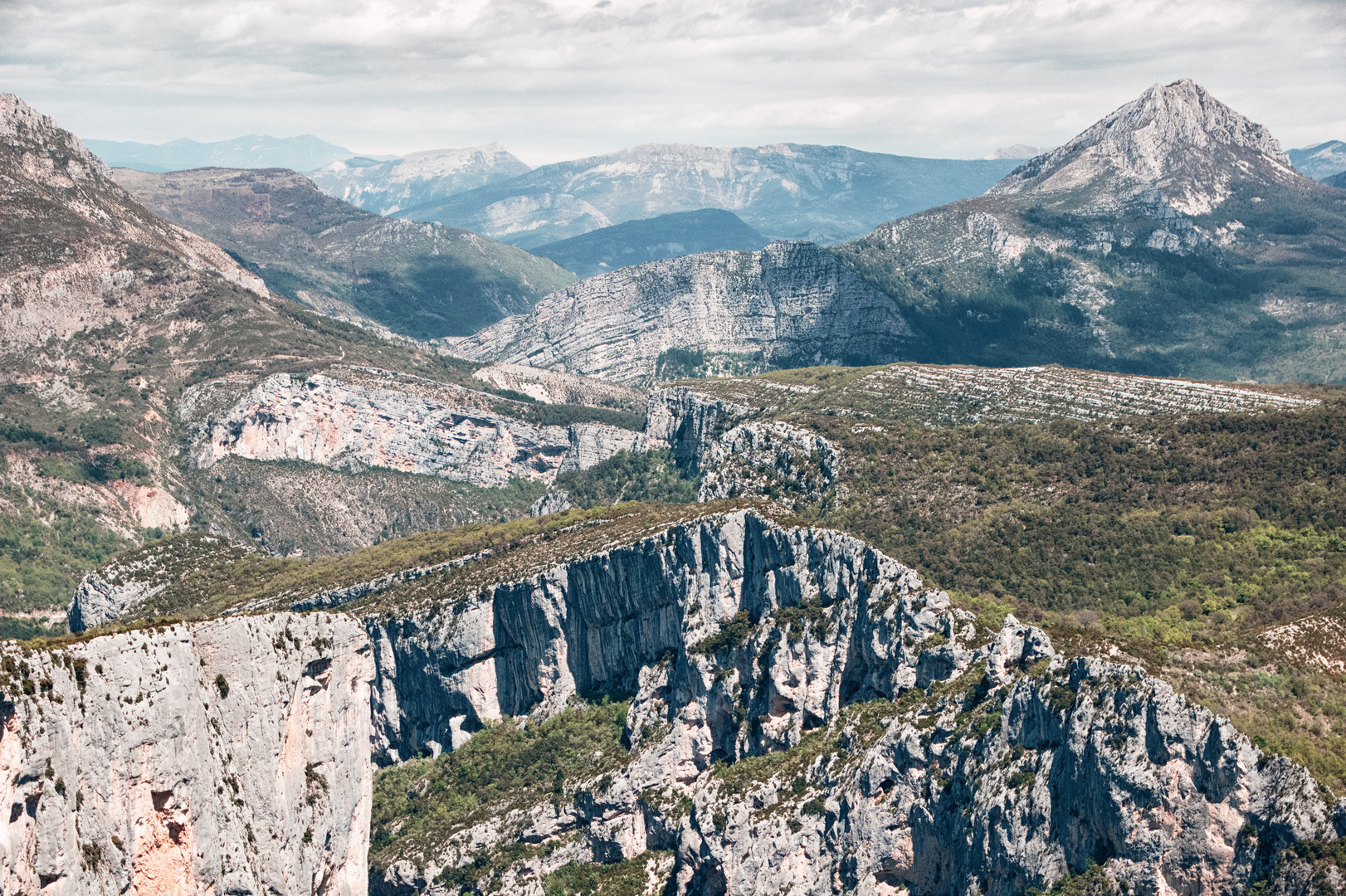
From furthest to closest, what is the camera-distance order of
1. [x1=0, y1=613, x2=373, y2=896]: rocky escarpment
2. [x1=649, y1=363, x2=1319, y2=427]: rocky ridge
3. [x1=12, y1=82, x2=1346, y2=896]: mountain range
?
1. [x1=649, y1=363, x2=1319, y2=427]: rocky ridge
2. [x1=12, y1=82, x2=1346, y2=896]: mountain range
3. [x1=0, y1=613, x2=373, y2=896]: rocky escarpment

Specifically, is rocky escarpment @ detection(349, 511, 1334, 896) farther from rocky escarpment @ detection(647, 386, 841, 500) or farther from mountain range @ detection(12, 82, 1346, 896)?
rocky escarpment @ detection(647, 386, 841, 500)

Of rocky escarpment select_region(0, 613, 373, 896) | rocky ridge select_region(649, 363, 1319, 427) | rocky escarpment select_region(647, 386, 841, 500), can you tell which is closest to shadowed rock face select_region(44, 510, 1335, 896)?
rocky escarpment select_region(0, 613, 373, 896)

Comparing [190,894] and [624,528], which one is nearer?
[190,894]

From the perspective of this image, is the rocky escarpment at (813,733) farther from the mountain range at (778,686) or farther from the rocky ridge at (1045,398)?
the rocky ridge at (1045,398)

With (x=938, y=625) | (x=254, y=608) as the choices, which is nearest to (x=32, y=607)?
(x=254, y=608)

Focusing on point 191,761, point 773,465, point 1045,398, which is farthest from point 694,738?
point 1045,398

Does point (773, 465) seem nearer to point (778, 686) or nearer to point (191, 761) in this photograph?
point (778, 686)

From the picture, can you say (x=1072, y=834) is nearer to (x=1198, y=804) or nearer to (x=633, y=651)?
(x=1198, y=804)
